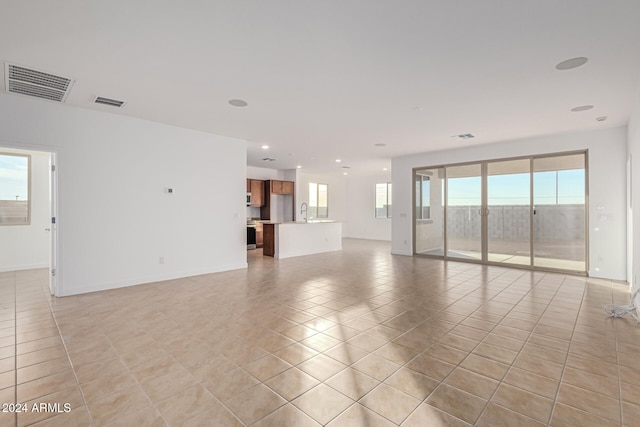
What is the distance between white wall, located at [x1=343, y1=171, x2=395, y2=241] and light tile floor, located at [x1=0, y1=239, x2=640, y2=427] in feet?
25.0

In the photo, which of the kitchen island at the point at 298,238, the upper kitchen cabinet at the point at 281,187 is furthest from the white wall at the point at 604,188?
the upper kitchen cabinet at the point at 281,187

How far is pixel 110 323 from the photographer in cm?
332

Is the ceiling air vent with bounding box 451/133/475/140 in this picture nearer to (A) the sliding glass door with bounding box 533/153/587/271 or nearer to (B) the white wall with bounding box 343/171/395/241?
(A) the sliding glass door with bounding box 533/153/587/271

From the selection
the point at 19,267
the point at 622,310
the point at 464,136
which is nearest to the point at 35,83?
the point at 19,267

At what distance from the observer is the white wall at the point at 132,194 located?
431 cm

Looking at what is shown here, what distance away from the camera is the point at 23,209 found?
641cm

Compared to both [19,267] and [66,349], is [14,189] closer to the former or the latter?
[19,267]

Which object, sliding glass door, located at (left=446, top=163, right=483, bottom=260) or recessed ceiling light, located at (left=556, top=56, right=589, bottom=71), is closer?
recessed ceiling light, located at (left=556, top=56, right=589, bottom=71)

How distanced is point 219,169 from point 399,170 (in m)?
4.92

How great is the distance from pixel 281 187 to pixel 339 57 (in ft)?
26.6

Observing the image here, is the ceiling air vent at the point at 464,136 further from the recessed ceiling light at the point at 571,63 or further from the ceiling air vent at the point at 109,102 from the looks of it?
the ceiling air vent at the point at 109,102

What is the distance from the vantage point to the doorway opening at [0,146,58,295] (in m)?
6.18

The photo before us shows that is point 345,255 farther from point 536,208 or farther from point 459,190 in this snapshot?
point 536,208

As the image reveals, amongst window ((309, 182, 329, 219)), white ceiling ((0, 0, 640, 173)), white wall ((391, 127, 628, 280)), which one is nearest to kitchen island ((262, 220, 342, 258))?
window ((309, 182, 329, 219))
